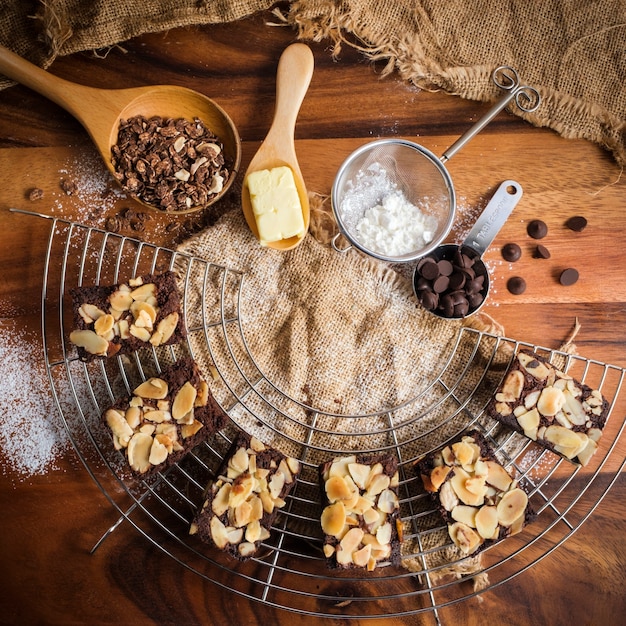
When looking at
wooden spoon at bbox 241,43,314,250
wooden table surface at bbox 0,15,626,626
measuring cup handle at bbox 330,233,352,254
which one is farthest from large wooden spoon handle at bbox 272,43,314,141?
measuring cup handle at bbox 330,233,352,254

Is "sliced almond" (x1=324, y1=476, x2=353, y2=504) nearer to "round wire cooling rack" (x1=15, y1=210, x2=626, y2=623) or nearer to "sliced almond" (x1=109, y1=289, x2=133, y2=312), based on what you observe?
"round wire cooling rack" (x1=15, y1=210, x2=626, y2=623)

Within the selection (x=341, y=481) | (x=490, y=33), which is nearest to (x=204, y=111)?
(x=490, y=33)

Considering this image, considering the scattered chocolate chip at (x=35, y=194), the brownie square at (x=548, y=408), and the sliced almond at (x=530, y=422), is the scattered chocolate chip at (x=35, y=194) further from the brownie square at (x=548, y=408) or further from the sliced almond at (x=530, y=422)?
the sliced almond at (x=530, y=422)

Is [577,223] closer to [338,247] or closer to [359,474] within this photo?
[338,247]

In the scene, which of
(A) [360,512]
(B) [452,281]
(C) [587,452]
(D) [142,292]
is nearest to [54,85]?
(D) [142,292]

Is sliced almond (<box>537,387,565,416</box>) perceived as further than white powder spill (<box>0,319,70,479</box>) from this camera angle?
No

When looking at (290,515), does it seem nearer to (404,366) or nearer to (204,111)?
(404,366)

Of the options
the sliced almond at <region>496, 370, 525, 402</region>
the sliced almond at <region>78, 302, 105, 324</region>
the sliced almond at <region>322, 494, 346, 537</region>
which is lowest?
the sliced almond at <region>322, 494, 346, 537</region>
